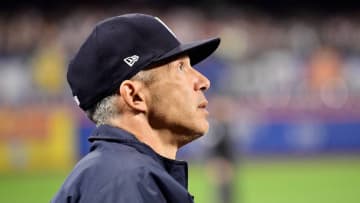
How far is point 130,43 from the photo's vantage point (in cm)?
282

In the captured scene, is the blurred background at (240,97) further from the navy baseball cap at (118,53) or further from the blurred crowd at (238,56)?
the navy baseball cap at (118,53)

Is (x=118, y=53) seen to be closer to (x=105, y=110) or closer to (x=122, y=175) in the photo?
(x=105, y=110)

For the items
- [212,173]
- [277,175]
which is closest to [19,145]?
[277,175]

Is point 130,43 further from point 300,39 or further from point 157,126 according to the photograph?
point 300,39

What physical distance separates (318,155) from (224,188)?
786 cm

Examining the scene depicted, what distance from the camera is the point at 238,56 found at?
20234 mm

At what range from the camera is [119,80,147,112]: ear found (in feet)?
9.35

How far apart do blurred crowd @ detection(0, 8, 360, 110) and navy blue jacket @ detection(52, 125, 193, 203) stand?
14.5 m

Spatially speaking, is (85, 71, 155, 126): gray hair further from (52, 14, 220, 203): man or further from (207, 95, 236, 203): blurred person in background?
(207, 95, 236, 203): blurred person in background

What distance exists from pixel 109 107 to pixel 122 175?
374 millimetres

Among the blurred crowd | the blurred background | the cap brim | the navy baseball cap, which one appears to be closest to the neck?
the navy baseball cap

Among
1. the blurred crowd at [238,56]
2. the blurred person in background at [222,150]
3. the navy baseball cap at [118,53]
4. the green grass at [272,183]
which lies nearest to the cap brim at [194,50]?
the navy baseball cap at [118,53]

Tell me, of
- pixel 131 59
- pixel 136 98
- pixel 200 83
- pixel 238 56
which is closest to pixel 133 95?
pixel 136 98

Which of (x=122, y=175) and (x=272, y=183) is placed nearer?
(x=122, y=175)
